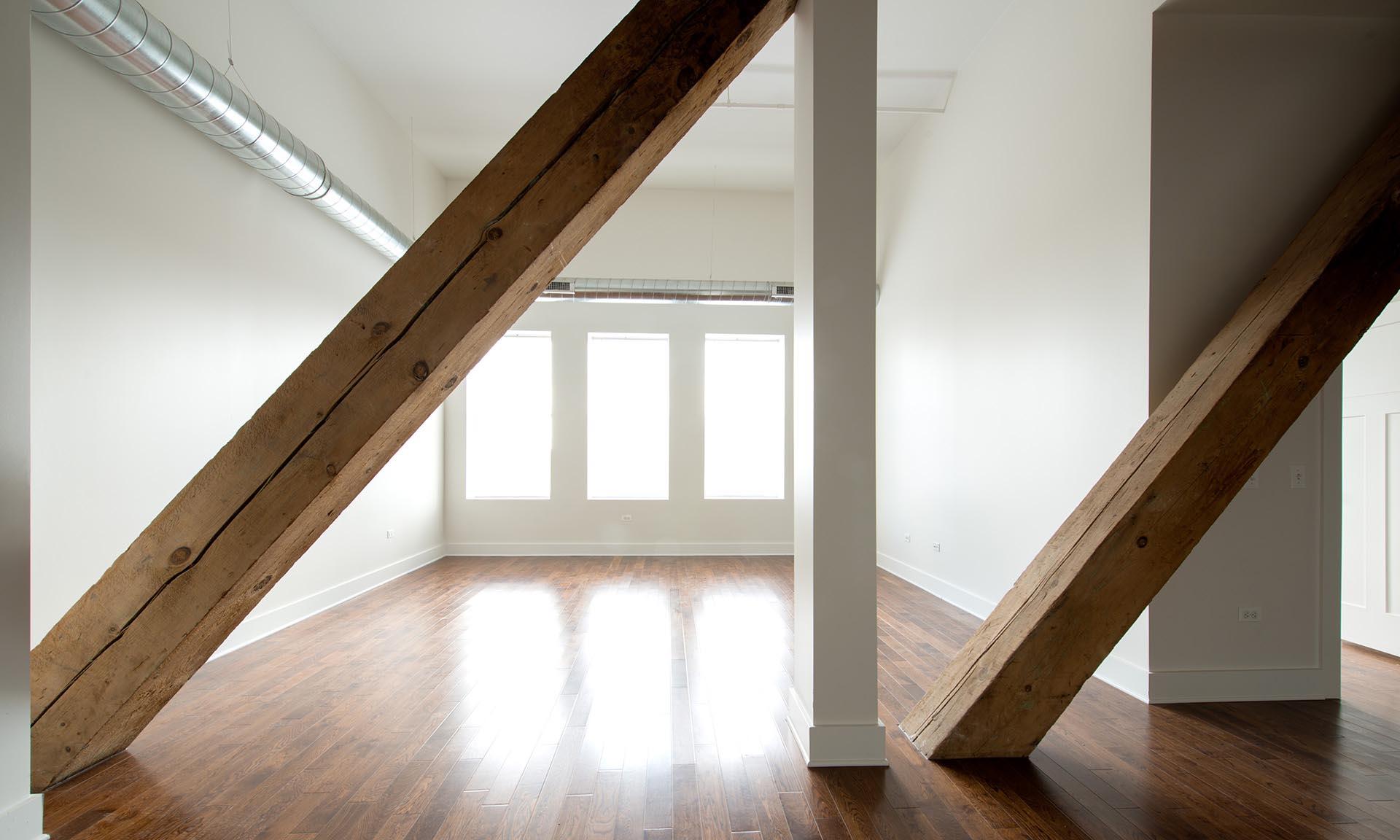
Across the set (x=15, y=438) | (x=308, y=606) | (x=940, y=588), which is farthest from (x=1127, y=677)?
(x=308, y=606)

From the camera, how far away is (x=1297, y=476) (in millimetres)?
3682

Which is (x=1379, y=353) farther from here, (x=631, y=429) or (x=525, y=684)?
(x=631, y=429)

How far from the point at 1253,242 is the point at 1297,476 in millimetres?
1181

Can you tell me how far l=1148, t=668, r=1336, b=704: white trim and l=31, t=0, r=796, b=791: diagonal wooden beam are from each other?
3.48 meters

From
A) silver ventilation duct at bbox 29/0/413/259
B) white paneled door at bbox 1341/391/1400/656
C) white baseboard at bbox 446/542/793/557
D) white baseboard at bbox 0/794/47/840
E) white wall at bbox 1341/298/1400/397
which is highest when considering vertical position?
silver ventilation duct at bbox 29/0/413/259

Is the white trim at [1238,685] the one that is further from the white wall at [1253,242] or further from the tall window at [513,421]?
the tall window at [513,421]

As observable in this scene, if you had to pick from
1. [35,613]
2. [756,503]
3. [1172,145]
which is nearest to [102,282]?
[35,613]

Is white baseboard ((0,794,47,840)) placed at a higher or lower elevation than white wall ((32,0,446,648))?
lower

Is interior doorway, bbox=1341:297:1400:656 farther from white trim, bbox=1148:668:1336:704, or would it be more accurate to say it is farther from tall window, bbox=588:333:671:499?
tall window, bbox=588:333:671:499

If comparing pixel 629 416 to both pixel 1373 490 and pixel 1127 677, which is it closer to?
pixel 1127 677

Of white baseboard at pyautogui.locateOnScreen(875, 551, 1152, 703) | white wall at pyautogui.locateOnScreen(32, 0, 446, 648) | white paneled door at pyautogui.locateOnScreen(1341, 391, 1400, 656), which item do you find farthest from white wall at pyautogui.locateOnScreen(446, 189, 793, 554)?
white paneled door at pyautogui.locateOnScreen(1341, 391, 1400, 656)

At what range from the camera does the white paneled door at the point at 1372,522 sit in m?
4.59

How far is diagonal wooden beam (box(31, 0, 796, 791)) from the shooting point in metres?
2.27

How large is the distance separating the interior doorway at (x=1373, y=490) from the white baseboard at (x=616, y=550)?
16.8ft
